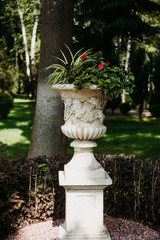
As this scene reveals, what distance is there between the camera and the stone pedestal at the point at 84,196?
346 centimetres

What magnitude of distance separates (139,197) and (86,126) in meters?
1.57

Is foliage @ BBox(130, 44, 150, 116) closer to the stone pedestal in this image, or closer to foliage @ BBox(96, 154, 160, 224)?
foliage @ BBox(96, 154, 160, 224)

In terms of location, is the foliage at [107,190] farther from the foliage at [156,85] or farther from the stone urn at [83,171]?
the foliage at [156,85]

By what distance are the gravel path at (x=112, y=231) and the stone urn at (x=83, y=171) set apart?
0.30 metres

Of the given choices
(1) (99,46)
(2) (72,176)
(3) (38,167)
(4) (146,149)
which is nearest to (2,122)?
(1) (99,46)

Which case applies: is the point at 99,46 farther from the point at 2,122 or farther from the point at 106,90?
the point at 106,90

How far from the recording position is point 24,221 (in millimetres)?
4246

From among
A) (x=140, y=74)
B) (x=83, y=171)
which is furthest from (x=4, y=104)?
(x=83, y=171)

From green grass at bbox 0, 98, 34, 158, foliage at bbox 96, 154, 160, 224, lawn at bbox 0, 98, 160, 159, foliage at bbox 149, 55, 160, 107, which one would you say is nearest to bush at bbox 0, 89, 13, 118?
green grass at bbox 0, 98, 34, 158

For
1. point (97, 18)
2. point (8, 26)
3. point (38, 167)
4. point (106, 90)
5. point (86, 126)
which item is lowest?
point (38, 167)

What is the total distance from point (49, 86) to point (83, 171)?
2392mm

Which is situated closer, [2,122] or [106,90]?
[106,90]

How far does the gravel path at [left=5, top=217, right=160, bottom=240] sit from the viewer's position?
3812 mm

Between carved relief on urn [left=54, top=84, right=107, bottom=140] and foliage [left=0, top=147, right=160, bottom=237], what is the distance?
3.51ft
